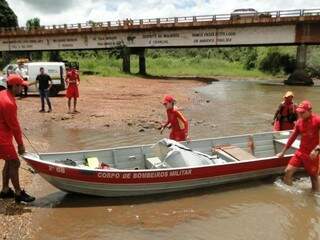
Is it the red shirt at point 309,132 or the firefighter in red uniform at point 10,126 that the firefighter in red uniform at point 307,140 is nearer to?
the red shirt at point 309,132

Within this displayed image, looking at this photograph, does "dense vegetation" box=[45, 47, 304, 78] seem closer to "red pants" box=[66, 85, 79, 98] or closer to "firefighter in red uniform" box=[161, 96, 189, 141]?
"red pants" box=[66, 85, 79, 98]

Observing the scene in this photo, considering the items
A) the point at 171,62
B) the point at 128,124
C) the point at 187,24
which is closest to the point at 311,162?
the point at 128,124

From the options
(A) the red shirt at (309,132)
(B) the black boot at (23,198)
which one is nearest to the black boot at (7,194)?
(B) the black boot at (23,198)

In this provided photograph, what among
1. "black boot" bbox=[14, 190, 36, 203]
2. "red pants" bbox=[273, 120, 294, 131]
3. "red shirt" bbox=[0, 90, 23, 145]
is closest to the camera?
→ "red shirt" bbox=[0, 90, 23, 145]

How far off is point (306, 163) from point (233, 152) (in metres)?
2.00

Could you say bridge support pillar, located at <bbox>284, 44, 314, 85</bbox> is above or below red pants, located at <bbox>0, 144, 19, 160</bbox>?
below

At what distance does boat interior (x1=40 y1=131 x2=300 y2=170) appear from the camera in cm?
947

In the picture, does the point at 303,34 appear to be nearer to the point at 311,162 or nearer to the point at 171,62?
the point at 171,62

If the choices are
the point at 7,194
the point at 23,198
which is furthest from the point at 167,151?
the point at 7,194

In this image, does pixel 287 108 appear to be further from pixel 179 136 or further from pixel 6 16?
pixel 6 16

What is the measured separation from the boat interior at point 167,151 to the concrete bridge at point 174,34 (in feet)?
91.8

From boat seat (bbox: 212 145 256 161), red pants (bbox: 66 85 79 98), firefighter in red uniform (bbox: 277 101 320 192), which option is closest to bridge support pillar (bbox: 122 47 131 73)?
red pants (bbox: 66 85 79 98)

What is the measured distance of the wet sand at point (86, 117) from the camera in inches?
307

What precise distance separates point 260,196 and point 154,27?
3535cm
